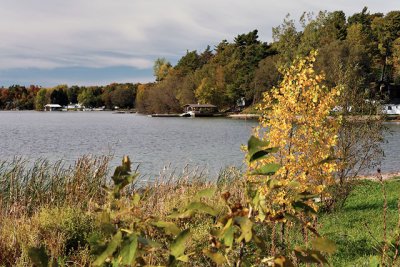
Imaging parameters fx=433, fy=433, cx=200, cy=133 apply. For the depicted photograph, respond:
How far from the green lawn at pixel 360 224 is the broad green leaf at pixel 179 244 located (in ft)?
11.4

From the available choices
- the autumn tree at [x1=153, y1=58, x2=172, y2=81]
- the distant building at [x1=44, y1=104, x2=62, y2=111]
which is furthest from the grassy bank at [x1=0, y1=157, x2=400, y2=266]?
the distant building at [x1=44, y1=104, x2=62, y2=111]

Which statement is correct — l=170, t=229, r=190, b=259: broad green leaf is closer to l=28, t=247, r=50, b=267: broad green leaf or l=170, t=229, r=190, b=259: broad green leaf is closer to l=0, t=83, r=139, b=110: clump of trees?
l=28, t=247, r=50, b=267: broad green leaf

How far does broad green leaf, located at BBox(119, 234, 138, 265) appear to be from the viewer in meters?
0.90

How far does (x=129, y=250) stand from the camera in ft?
2.99

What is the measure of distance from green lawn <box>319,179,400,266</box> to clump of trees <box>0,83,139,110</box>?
474 ft

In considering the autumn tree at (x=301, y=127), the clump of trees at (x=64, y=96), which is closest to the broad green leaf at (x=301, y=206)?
the autumn tree at (x=301, y=127)

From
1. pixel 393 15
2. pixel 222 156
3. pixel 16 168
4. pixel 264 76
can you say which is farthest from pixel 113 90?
pixel 16 168

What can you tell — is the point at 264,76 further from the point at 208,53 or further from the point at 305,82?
the point at 305,82

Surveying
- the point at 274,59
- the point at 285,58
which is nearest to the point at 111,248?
the point at 285,58

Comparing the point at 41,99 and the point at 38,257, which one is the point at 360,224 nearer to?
the point at 38,257

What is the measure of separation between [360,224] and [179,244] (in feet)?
27.0

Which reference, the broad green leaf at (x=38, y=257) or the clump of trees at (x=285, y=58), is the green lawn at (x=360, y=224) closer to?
the broad green leaf at (x=38, y=257)

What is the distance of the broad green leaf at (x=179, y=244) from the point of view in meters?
0.97

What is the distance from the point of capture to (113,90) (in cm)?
16238
